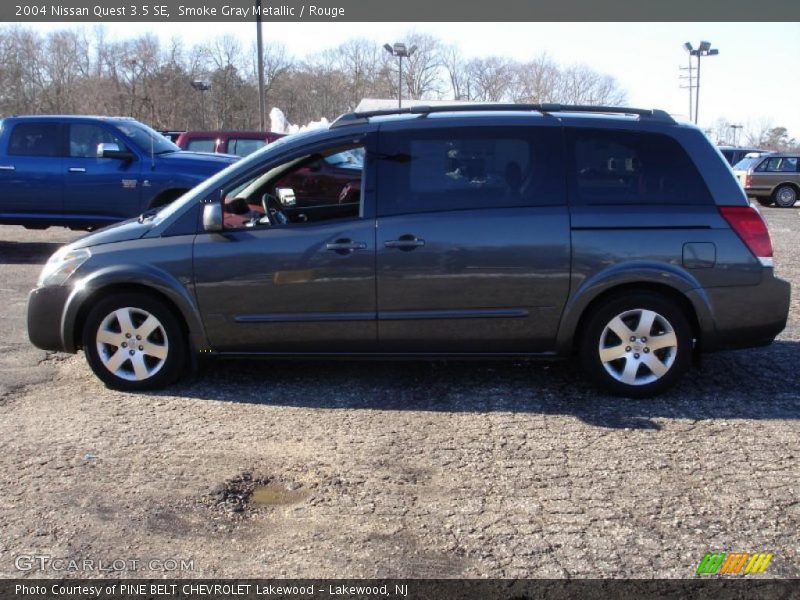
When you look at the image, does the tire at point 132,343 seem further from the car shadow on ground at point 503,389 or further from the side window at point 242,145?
the side window at point 242,145

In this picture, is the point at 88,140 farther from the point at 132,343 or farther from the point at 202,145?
the point at 132,343

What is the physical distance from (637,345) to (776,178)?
72.3 ft

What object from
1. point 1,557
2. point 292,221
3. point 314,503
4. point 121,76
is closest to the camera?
point 1,557

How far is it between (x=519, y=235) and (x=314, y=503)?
2240mm

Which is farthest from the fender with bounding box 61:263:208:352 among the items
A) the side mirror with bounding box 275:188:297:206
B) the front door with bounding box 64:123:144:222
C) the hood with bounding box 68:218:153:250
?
the front door with bounding box 64:123:144:222

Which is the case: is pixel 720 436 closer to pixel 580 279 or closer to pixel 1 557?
pixel 580 279

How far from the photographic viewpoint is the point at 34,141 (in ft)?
37.7

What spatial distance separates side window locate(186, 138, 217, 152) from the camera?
15141 millimetres

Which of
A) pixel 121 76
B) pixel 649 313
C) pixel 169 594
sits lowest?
pixel 169 594

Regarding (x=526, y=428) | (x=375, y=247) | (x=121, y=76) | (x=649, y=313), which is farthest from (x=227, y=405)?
(x=121, y=76)

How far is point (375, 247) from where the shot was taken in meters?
5.26

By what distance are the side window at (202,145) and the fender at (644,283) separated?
441 inches

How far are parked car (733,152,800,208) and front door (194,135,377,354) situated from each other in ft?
73.1

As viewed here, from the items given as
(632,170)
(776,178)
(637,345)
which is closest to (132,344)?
(637,345)
